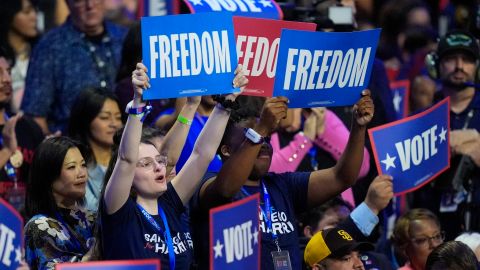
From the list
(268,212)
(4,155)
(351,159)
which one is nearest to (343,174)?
(351,159)

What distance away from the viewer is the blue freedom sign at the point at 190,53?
246 inches

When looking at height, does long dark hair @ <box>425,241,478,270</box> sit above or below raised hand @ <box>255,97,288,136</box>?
below

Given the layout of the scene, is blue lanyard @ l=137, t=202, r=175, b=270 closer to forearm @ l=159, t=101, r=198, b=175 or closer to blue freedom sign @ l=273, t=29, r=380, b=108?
forearm @ l=159, t=101, r=198, b=175

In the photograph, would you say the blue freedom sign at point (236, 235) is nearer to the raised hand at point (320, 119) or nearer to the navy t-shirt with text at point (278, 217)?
the navy t-shirt with text at point (278, 217)

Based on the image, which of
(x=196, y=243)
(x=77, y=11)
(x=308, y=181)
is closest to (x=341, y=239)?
(x=308, y=181)

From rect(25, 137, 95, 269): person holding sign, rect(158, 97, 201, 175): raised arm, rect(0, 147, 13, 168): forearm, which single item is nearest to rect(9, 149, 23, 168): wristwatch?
rect(0, 147, 13, 168): forearm

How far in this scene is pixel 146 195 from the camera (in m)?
6.16

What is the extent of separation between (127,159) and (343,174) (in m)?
1.48

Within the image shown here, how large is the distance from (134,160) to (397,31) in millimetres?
7171

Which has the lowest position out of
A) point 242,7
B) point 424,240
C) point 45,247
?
point 424,240

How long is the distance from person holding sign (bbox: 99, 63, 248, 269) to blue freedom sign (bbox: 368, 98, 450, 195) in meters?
1.29

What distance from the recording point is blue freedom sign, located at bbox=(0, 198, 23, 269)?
5742mm

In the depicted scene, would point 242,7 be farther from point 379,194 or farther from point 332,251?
point 332,251

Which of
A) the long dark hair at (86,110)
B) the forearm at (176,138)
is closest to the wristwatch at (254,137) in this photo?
the forearm at (176,138)
